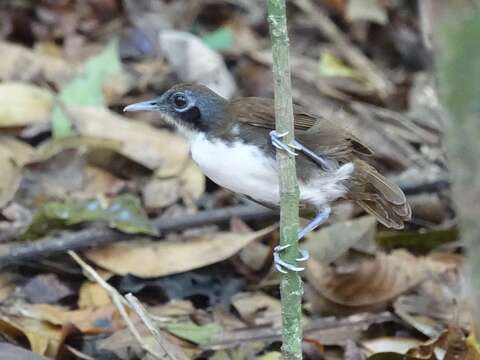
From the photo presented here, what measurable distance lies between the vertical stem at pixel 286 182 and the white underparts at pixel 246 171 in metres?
0.29

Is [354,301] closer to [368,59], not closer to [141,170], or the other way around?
[141,170]

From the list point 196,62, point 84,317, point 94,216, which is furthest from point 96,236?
point 196,62

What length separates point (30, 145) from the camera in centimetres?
474

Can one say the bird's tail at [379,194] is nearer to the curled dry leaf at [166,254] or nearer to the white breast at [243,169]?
the white breast at [243,169]

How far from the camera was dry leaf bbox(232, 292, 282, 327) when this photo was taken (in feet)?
12.3

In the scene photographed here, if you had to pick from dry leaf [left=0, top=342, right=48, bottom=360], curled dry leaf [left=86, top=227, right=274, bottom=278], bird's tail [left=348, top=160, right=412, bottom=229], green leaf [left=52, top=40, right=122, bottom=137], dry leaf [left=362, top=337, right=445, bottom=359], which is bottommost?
dry leaf [left=0, top=342, right=48, bottom=360]

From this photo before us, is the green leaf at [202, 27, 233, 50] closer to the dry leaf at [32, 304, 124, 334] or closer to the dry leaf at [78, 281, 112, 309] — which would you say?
the dry leaf at [78, 281, 112, 309]

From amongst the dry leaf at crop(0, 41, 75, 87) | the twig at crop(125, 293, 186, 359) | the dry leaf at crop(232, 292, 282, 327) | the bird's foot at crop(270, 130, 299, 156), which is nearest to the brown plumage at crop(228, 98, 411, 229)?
the bird's foot at crop(270, 130, 299, 156)

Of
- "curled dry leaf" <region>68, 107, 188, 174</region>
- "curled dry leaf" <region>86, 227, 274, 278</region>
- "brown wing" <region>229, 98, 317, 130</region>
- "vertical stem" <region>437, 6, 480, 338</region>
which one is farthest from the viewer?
"curled dry leaf" <region>68, 107, 188, 174</region>

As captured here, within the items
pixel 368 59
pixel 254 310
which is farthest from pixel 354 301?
pixel 368 59

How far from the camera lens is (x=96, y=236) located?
3805 mm

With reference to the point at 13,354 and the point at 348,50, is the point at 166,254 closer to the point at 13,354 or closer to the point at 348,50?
the point at 13,354

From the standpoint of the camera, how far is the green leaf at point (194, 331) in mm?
3439

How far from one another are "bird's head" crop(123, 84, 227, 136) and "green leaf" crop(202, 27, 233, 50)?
9.48 ft
